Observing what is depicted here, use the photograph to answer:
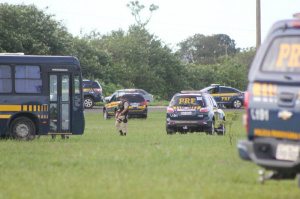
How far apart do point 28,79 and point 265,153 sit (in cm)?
1659

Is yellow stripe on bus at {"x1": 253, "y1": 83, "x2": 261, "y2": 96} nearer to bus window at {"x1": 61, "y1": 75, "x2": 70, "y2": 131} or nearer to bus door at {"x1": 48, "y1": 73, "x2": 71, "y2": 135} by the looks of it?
bus door at {"x1": 48, "y1": 73, "x2": 71, "y2": 135}

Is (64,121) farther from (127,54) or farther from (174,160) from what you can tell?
(127,54)

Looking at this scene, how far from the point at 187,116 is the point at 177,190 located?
700 inches

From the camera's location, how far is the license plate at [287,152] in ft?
35.0

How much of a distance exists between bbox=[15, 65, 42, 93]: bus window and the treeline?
29974mm

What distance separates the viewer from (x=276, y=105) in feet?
35.5

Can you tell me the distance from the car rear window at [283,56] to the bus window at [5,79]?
52.3 ft

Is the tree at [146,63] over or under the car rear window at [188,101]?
over

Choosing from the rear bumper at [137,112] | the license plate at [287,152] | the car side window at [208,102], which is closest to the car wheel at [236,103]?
the rear bumper at [137,112]

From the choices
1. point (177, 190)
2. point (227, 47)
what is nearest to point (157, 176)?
point (177, 190)

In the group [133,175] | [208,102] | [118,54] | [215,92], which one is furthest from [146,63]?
[133,175]

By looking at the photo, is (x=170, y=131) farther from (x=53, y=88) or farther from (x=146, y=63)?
(x=146, y=63)

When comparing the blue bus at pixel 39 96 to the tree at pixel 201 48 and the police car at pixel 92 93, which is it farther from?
the tree at pixel 201 48

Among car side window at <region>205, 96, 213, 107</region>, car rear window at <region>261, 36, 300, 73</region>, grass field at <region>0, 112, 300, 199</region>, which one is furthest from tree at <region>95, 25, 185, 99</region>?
car rear window at <region>261, 36, 300, 73</region>
